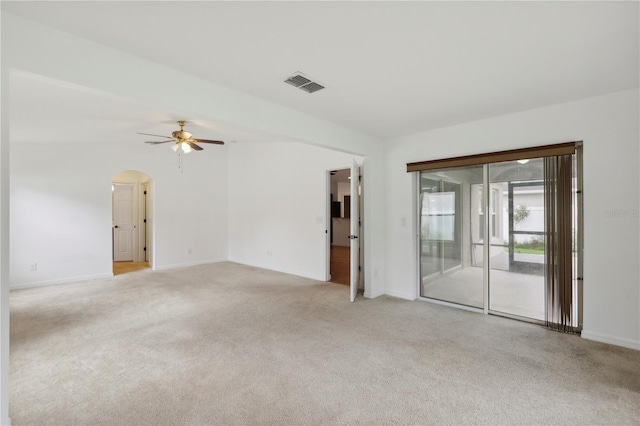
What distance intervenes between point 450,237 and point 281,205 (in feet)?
11.7

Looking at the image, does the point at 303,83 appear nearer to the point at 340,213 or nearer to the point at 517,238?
the point at 517,238

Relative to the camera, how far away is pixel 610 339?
3.04m

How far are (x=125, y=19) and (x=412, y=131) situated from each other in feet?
11.7

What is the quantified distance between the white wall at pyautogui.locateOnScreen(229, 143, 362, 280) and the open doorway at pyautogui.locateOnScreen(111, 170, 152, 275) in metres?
2.26

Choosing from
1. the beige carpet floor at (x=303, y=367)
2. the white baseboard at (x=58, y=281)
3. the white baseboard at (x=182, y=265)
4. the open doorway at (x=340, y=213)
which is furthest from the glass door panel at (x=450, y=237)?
the white baseboard at (x=58, y=281)

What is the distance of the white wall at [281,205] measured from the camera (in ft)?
19.5

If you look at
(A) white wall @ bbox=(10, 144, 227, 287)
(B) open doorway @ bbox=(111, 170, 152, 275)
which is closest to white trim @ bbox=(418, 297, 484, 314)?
(A) white wall @ bbox=(10, 144, 227, 287)

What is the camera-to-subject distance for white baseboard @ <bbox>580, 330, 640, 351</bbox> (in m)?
2.94

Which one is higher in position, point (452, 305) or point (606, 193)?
point (606, 193)

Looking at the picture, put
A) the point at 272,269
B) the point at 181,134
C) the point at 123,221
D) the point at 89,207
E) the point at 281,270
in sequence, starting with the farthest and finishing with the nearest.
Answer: the point at 123,221 → the point at 272,269 → the point at 281,270 → the point at 89,207 → the point at 181,134

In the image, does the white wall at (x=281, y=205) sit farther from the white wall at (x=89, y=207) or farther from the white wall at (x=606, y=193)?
the white wall at (x=606, y=193)

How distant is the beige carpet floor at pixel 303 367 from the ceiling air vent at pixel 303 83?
246 centimetres

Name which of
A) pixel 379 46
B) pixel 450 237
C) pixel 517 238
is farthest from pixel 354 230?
pixel 379 46

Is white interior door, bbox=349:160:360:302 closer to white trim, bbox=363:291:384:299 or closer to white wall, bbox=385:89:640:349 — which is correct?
white trim, bbox=363:291:384:299
